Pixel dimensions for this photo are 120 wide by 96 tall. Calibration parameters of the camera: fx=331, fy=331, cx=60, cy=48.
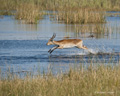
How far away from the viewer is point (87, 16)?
25719 millimetres

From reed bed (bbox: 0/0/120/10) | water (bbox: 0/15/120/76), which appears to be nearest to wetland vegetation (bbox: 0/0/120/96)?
water (bbox: 0/15/120/76)

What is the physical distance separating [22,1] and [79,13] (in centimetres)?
1055

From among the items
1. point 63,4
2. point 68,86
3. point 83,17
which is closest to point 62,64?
point 68,86

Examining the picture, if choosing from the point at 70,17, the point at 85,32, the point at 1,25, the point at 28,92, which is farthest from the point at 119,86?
the point at 70,17

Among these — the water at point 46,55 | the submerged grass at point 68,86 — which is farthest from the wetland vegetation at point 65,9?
the submerged grass at point 68,86

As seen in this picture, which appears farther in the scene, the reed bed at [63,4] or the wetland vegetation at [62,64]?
the reed bed at [63,4]

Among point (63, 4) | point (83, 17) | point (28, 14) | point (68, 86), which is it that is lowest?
point (68, 86)

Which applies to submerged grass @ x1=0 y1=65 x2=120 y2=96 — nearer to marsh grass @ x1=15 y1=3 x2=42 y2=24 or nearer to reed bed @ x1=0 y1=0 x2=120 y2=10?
marsh grass @ x1=15 y1=3 x2=42 y2=24

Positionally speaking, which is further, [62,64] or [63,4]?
[63,4]

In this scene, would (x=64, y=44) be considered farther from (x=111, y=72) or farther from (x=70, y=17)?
(x=70, y=17)

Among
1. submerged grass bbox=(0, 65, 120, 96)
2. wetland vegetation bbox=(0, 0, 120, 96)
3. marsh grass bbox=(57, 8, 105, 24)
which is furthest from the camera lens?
marsh grass bbox=(57, 8, 105, 24)

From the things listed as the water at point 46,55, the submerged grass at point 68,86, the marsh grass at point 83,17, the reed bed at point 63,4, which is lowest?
the water at point 46,55

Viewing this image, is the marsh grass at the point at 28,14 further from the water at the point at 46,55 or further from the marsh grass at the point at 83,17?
the water at the point at 46,55

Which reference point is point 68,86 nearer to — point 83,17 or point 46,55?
point 46,55
